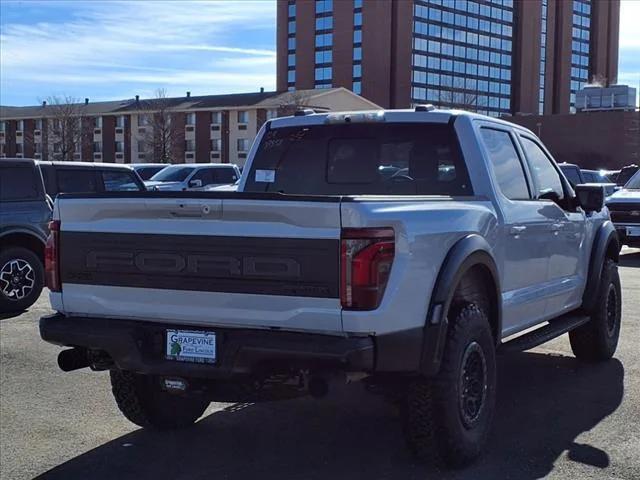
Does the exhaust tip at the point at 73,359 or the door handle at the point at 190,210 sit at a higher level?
the door handle at the point at 190,210

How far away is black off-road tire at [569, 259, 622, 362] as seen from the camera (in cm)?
677

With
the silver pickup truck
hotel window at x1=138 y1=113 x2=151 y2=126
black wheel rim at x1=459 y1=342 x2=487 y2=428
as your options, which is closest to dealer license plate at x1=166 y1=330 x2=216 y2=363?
the silver pickup truck

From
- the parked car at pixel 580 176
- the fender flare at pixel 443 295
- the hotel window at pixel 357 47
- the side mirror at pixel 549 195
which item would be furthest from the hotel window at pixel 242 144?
the fender flare at pixel 443 295

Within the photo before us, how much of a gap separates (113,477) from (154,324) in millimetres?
989

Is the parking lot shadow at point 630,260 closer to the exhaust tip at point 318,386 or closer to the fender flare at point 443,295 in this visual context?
the fender flare at point 443,295

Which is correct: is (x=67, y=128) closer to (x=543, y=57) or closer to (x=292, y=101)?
(x=292, y=101)

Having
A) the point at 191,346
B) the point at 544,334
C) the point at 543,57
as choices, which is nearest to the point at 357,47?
the point at 543,57

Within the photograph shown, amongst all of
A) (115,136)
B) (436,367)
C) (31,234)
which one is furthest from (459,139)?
(115,136)

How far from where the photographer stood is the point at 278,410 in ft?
18.8

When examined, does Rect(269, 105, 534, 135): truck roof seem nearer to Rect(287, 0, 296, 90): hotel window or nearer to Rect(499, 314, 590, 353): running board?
Rect(499, 314, 590, 353): running board

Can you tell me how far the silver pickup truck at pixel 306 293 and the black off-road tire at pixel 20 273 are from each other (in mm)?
5177

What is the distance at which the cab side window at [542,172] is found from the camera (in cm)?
605

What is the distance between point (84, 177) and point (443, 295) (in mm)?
8684

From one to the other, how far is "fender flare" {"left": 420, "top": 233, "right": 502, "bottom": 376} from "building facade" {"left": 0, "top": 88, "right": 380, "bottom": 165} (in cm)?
6988
